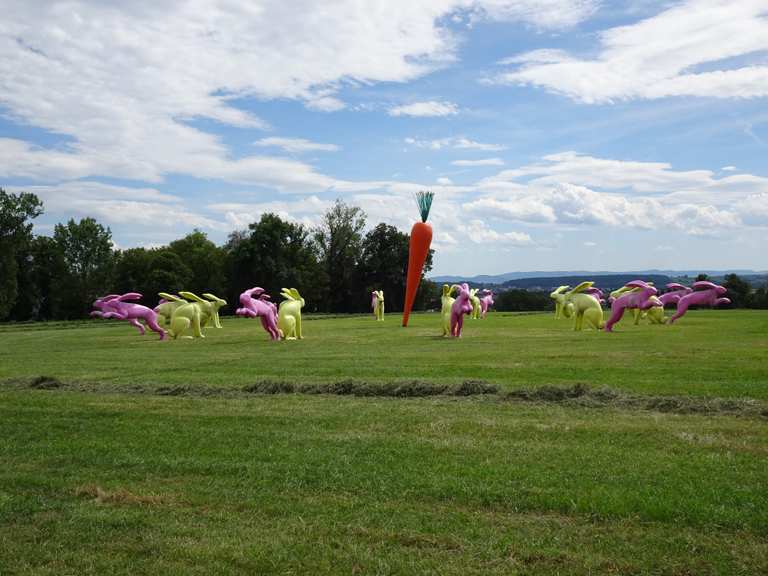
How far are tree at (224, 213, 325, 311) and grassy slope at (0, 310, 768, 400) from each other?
31.7 m

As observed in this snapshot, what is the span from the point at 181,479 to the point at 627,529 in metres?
3.83

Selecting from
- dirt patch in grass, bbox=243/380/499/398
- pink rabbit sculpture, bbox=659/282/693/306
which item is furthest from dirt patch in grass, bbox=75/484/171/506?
pink rabbit sculpture, bbox=659/282/693/306

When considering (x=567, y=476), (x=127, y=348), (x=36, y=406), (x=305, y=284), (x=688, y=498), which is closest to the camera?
(x=688, y=498)

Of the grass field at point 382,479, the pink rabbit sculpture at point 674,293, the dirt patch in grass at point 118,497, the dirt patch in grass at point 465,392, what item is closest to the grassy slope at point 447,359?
the grass field at point 382,479

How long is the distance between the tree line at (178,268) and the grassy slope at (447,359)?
103 feet

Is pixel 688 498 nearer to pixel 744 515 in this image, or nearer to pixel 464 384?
pixel 744 515

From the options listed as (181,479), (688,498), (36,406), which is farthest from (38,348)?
(688,498)

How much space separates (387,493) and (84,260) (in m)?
56.1

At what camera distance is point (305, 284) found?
61.5 m

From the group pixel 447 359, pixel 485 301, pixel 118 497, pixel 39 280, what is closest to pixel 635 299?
pixel 447 359

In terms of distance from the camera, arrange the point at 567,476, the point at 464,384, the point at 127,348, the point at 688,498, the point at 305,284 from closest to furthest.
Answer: the point at 688,498
the point at 567,476
the point at 464,384
the point at 127,348
the point at 305,284

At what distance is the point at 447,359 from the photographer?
17.0 m

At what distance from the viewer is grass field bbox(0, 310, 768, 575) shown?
4.86 m

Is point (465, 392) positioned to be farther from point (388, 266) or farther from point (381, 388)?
point (388, 266)
